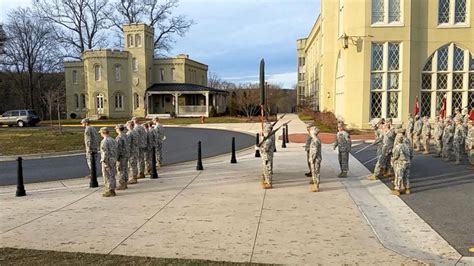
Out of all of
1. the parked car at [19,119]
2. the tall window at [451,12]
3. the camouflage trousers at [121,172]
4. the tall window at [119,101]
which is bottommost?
the camouflage trousers at [121,172]

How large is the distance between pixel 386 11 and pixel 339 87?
6.38m

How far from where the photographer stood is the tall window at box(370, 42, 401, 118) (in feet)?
83.1

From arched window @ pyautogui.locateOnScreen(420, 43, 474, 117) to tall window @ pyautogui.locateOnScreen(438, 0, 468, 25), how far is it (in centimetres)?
151

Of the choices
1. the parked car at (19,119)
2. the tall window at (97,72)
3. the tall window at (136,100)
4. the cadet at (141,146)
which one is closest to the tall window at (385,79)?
the cadet at (141,146)

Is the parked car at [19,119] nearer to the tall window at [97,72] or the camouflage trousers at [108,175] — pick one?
the tall window at [97,72]

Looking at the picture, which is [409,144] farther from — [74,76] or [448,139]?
[74,76]

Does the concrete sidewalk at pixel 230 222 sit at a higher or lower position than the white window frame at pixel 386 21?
lower

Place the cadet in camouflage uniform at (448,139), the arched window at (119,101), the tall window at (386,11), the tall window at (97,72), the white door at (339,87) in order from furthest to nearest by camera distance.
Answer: the arched window at (119,101)
the tall window at (97,72)
the white door at (339,87)
the tall window at (386,11)
the cadet in camouflage uniform at (448,139)

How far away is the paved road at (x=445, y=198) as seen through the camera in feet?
21.6

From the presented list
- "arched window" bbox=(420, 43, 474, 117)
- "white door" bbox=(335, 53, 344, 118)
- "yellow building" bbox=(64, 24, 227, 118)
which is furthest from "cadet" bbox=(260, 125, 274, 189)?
"yellow building" bbox=(64, 24, 227, 118)

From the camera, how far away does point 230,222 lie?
720 cm

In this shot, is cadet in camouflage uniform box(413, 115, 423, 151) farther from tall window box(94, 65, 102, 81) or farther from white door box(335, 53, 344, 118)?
tall window box(94, 65, 102, 81)

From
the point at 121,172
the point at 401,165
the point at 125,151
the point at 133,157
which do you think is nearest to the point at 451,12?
the point at 401,165

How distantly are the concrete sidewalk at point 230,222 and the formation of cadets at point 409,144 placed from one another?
25.0 inches
